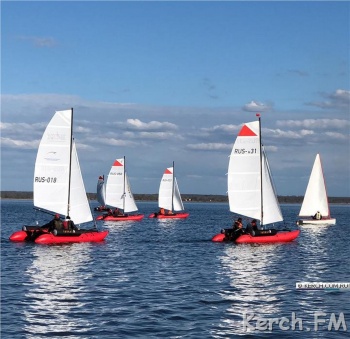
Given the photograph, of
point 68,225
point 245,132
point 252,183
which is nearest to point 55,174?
point 68,225

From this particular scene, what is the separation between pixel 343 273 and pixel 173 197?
63.3 meters

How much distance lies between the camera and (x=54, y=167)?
1788 inches

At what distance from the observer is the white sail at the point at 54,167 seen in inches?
1775

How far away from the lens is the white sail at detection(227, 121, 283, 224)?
152 ft

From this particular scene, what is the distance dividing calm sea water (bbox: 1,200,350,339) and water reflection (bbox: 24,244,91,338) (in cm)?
4

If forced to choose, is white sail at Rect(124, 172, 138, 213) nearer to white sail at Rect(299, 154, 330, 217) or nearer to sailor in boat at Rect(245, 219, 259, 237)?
white sail at Rect(299, 154, 330, 217)

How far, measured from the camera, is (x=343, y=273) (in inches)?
1304

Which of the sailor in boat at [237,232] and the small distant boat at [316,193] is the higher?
the small distant boat at [316,193]

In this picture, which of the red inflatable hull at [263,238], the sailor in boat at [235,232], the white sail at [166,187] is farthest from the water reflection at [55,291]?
the white sail at [166,187]

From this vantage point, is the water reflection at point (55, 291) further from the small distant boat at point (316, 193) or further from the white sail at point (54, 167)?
the small distant boat at point (316, 193)

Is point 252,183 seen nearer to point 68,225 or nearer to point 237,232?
point 237,232

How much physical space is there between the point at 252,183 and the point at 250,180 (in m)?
0.30

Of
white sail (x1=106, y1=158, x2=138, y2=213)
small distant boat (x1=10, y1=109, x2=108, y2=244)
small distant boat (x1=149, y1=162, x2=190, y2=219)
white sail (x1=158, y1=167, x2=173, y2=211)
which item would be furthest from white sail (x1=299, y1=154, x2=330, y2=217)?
small distant boat (x1=10, y1=109, x2=108, y2=244)

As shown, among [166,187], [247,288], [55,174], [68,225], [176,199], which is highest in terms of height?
[55,174]
